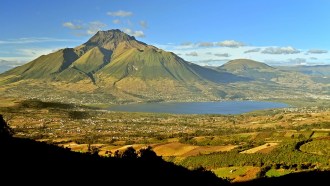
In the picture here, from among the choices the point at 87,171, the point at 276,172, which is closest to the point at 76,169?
the point at 87,171

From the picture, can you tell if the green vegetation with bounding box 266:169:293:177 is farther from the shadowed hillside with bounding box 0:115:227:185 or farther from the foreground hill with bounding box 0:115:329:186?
the shadowed hillside with bounding box 0:115:227:185

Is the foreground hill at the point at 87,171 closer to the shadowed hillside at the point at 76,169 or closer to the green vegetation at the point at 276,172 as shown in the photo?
the shadowed hillside at the point at 76,169

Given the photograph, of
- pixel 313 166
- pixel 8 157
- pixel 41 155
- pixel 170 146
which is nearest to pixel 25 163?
pixel 8 157

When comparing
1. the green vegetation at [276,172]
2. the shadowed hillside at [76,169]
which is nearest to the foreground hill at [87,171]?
the shadowed hillside at [76,169]

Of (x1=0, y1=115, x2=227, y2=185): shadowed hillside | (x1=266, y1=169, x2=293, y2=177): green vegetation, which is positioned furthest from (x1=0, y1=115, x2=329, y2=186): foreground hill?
(x1=266, y1=169, x2=293, y2=177): green vegetation

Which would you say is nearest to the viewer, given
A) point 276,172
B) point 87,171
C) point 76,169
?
point 76,169

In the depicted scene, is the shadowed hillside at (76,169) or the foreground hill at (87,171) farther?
the foreground hill at (87,171)

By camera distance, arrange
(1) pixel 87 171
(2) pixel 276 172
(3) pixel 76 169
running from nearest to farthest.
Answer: (3) pixel 76 169 < (1) pixel 87 171 < (2) pixel 276 172

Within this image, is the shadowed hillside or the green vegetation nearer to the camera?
the shadowed hillside

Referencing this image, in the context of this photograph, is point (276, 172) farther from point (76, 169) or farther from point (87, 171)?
point (76, 169)

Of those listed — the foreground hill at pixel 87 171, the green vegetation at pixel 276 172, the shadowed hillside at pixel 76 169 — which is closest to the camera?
the shadowed hillside at pixel 76 169

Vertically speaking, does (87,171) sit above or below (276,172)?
above

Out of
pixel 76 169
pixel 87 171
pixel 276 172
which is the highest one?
pixel 76 169
